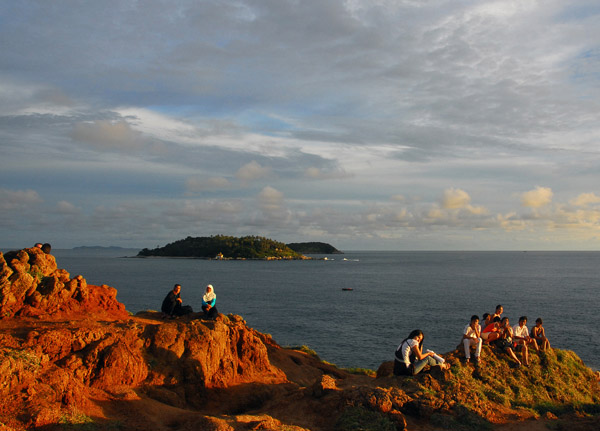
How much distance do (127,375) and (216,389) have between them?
3.26 m

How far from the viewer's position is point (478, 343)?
55.7ft

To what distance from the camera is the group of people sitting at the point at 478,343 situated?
1545 centimetres

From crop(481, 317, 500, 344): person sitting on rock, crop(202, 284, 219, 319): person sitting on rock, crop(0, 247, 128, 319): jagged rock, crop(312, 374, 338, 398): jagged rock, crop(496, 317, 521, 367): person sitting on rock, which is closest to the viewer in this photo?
crop(312, 374, 338, 398): jagged rock

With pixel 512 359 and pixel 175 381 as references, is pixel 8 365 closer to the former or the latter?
pixel 175 381

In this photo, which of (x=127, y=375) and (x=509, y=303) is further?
(x=509, y=303)

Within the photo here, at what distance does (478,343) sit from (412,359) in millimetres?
3078

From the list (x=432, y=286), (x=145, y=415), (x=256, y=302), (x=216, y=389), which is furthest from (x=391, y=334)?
(x=432, y=286)

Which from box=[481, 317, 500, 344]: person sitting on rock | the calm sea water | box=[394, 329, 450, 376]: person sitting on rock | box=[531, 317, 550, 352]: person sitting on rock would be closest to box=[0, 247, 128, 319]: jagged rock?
box=[394, 329, 450, 376]: person sitting on rock

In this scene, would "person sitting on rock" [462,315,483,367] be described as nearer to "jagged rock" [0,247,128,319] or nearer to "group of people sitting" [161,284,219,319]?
"group of people sitting" [161,284,219,319]

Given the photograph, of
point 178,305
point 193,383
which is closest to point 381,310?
point 178,305

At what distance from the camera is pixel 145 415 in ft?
40.3

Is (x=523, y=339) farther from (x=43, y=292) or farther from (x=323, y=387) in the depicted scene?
(x=43, y=292)

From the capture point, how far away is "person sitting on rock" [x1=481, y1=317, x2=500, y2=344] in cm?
1812

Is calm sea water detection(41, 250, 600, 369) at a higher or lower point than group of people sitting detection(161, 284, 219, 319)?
lower
